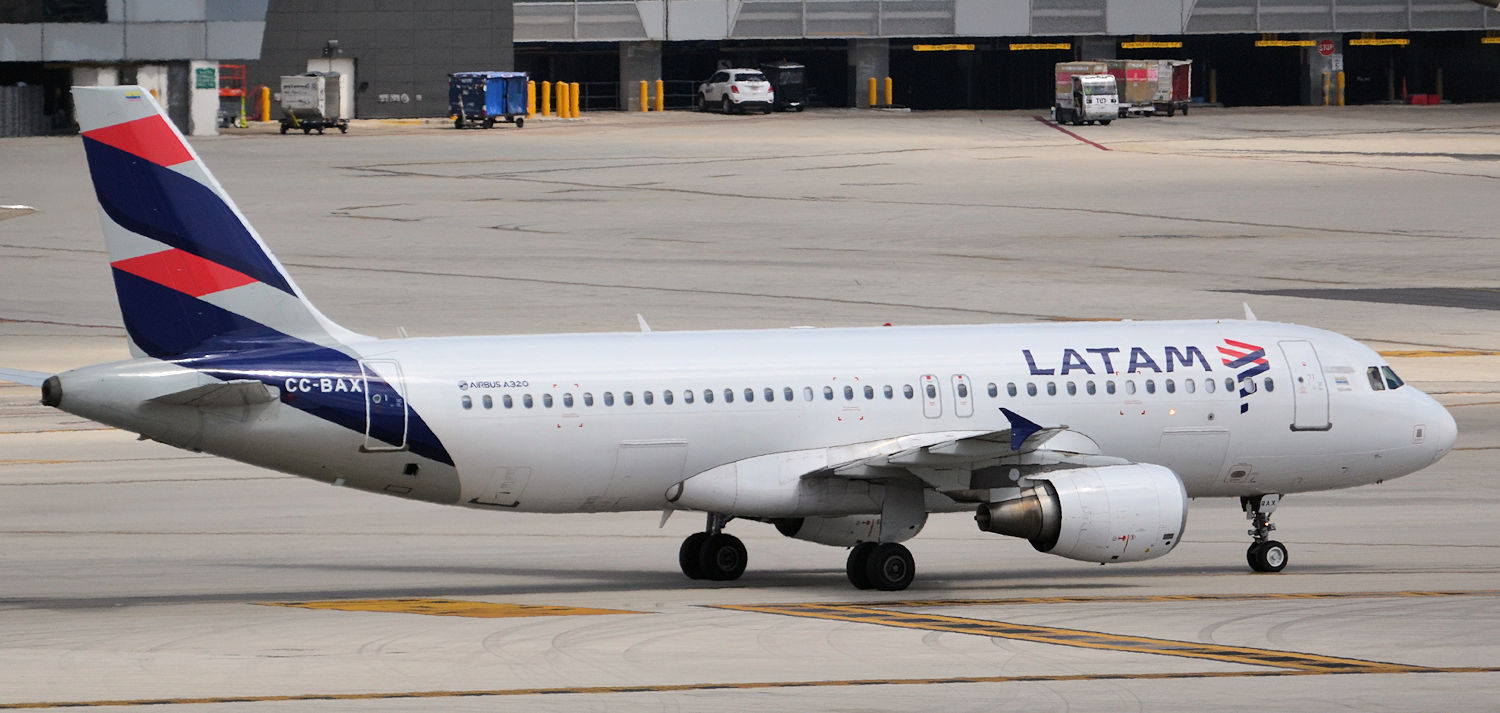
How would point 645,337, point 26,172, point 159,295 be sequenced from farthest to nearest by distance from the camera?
point 26,172, point 645,337, point 159,295

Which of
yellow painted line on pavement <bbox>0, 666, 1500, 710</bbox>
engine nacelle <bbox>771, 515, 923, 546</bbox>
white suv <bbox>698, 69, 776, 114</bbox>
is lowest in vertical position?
yellow painted line on pavement <bbox>0, 666, 1500, 710</bbox>

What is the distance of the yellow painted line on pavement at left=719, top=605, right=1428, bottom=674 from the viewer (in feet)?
77.9

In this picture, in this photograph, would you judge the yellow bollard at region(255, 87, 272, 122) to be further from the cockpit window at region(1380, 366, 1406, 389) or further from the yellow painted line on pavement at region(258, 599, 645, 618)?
the yellow painted line on pavement at region(258, 599, 645, 618)

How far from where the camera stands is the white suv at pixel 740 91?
143375 mm

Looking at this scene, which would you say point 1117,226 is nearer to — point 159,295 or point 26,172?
point 26,172

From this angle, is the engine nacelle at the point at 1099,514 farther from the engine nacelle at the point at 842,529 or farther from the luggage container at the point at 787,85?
the luggage container at the point at 787,85

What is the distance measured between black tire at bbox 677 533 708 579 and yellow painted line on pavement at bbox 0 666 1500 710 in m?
8.26

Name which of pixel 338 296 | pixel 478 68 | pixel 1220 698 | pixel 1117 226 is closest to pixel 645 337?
pixel 1220 698

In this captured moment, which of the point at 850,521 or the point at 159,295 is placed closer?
the point at 159,295

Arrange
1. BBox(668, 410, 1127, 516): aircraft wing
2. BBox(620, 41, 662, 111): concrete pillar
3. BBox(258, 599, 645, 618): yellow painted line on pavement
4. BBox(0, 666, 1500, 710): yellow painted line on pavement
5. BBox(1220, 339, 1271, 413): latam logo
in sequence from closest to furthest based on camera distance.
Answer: BBox(0, 666, 1500, 710): yellow painted line on pavement, BBox(258, 599, 645, 618): yellow painted line on pavement, BBox(668, 410, 1127, 516): aircraft wing, BBox(1220, 339, 1271, 413): latam logo, BBox(620, 41, 662, 111): concrete pillar

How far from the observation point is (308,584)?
30.3 meters

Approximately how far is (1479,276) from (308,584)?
4899 centimetres

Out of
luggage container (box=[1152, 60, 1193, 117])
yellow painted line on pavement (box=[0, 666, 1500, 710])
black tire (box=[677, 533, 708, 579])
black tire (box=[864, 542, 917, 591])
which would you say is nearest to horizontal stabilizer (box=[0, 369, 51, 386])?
yellow painted line on pavement (box=[0, 666, 1500, 710])

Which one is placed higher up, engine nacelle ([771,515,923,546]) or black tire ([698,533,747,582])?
engine nacelle ([771,515,923,546])
